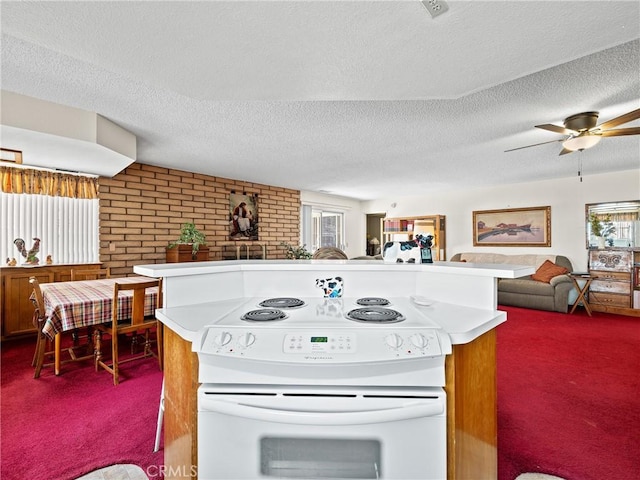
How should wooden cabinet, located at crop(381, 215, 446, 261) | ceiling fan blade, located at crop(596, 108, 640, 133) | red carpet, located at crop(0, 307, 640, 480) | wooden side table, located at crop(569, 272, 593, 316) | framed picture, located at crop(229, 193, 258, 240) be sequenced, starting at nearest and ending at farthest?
red carpet, located at crop(0, 307, 640, 480)
ceiling fan blade, located at crop(596, 108, 640, 133)
wooden side table, located at crop(569, 272, 593, 316)
framed picture, located at crop(229, 193, 258, 240)
wooden cabinet, located at crop(381, 215, 446, 261)

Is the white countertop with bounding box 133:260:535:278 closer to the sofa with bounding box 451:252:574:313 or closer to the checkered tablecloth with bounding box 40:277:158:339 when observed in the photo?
the checkered tablecloth with bounding box 40:277:158:339

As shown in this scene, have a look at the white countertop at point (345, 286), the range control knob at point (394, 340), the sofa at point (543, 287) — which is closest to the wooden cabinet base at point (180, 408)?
the white countertop at point (345, 286)

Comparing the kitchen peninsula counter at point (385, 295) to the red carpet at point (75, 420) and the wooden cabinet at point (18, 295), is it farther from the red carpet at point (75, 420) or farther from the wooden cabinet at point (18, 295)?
the wooden cabinet at point (18, 295)

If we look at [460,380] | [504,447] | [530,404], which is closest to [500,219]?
[530,404]

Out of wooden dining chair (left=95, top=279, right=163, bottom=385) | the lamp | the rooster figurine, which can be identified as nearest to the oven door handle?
wooden dining chair (left=95, top=279, right=163, bottom=385)

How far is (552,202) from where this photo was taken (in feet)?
18.7

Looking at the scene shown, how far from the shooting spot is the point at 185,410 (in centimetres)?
121

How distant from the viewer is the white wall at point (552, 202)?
512 cm

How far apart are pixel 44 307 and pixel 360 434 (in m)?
2.89

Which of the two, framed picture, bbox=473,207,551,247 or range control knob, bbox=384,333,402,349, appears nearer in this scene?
range control knob, bbox=384,333,402,349

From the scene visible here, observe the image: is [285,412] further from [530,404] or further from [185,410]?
[530,404]

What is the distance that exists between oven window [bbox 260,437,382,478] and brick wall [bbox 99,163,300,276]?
412 centimetres

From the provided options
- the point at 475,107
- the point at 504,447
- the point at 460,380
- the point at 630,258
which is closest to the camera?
the point at 460,380

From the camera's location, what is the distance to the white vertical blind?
141 inches
